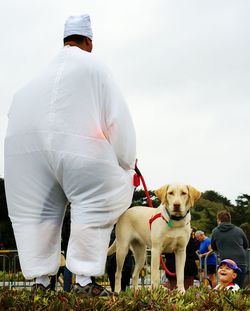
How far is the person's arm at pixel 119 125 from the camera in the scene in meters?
4.71

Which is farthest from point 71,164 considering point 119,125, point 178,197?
point 178,197

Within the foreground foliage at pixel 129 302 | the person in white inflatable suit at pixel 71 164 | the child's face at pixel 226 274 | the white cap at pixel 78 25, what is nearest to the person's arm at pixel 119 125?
the person in white inflatable suit at pixel 71 164

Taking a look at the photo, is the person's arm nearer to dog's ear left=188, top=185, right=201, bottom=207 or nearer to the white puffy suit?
the white puffy suit

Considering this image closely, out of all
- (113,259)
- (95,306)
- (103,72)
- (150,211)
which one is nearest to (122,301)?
(95,306)

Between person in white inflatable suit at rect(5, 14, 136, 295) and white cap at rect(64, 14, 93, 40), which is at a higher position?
white cap at rect(64, 14, 93, 40)

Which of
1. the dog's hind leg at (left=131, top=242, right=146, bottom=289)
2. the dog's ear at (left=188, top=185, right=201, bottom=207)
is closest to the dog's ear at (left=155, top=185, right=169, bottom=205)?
the dog's ear at (left=188, top=185, right=201, bottom=207)

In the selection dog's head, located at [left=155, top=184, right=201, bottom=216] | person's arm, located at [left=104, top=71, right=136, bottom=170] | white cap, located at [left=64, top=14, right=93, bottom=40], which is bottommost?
dog's head, located at [left=155, top=184, right=201, bottom=216]

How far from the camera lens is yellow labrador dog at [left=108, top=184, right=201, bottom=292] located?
6.31 metres

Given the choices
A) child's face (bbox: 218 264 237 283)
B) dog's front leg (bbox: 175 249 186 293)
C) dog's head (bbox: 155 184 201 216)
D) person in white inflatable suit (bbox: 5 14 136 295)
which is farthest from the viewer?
child's face (bbox: 218 264 237 283)

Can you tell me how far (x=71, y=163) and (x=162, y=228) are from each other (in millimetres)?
2054

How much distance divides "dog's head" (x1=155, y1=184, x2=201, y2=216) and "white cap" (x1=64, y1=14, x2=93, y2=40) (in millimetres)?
1858

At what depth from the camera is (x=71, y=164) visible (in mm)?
4609

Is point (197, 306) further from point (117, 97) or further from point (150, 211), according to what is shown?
point (150, 211)

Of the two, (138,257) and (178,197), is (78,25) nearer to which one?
(178,197)
